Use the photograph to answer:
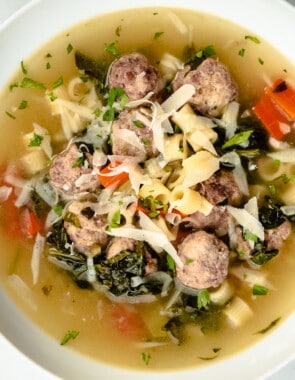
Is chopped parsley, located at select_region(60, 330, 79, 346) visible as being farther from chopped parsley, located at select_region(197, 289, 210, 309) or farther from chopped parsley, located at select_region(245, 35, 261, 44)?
chopped parsley, located at select_region(245, 35, 261, 44)

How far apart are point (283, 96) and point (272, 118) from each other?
0.35 feet

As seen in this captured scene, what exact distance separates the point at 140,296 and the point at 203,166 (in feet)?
2.18

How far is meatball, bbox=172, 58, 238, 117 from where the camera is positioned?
9.09 feet

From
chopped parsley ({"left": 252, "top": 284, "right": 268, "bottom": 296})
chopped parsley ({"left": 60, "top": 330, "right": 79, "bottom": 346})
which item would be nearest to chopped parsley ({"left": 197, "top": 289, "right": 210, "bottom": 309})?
chopped parsley ({"left": 252, "top": 284, "right": 268, "bottom": 296})

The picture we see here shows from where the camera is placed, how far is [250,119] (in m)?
2.95

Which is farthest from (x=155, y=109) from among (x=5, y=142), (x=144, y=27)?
(x=5, y=142)

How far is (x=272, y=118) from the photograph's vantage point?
293cm

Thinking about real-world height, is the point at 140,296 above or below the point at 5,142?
below

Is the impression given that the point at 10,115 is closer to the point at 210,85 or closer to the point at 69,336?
the point at 210,85

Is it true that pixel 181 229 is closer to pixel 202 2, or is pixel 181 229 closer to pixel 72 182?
pixel 72 182

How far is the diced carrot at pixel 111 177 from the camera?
2801 millimetres

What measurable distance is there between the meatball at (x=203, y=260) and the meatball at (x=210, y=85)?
0.55 m

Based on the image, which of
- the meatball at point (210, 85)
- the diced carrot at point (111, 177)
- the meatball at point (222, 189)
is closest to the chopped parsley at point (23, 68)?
the diced carrot at point (111, 177)

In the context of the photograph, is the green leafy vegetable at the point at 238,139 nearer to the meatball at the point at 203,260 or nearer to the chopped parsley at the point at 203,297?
the meatball at the point at 203,260
